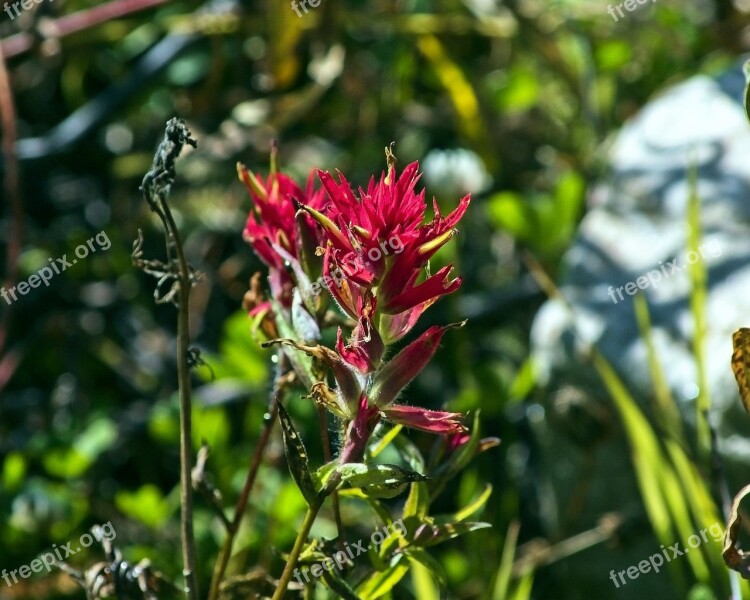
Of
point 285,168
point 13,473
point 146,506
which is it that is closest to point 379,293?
point 146,506

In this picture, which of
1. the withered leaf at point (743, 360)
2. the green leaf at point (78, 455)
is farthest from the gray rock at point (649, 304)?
the green leaf at point (78, 455)

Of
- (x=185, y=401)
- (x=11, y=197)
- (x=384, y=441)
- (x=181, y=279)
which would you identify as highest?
(x=11, y=197)

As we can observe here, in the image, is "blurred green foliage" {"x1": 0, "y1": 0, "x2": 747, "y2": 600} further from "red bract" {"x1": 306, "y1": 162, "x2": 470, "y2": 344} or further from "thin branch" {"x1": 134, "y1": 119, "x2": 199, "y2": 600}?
"red bract" {"x1": 306, "y1": 162, "x2": 470, "y2": 344}

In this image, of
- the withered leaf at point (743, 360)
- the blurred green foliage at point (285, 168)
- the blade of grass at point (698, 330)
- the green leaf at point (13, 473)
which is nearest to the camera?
the withered leaf at point (743, 360)

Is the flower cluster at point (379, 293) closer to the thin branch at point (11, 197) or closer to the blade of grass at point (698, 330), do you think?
the blade of grass at point (698, 330)

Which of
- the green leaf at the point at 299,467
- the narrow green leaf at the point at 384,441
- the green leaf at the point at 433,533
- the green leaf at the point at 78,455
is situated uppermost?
the green leaf at the point at 299,467

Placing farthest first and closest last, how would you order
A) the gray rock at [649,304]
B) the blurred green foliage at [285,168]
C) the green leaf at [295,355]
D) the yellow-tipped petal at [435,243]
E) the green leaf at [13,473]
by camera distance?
the blurred green foliage at [285,168], the green leaf at [13,473], the gray rock at [649,304], the green leaf at [295,355], the yellow-tipped petal at [435,243]

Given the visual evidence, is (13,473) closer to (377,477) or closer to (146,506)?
(146,506)

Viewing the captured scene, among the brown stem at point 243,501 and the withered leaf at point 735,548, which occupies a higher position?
the brown stem at point 243,501

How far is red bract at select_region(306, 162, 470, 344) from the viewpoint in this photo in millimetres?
844

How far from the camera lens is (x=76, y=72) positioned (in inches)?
108

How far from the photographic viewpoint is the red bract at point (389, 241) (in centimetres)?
84

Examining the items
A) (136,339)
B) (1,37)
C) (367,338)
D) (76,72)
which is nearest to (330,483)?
(367,338)

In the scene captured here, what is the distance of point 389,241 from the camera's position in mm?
845
